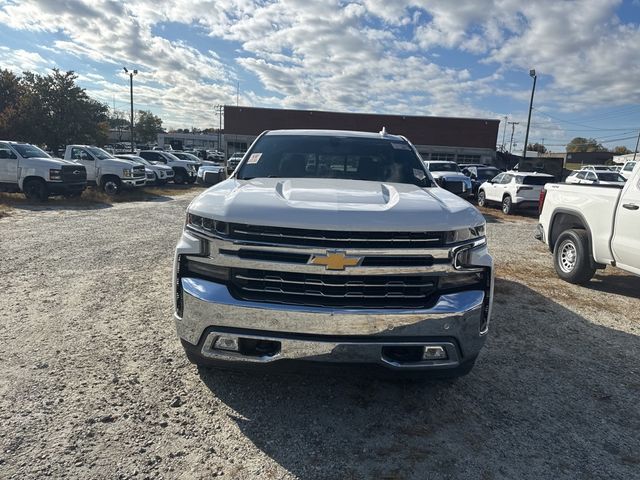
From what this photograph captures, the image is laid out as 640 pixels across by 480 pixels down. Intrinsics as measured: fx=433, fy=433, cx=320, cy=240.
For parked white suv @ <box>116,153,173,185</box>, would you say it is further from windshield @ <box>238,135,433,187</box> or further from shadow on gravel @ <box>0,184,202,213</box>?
windshield @ <box>238,135,433,187</box>

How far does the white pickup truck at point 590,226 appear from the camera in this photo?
5.29 metres

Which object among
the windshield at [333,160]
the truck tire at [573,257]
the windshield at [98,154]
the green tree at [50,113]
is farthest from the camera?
the green tree at [50,113]

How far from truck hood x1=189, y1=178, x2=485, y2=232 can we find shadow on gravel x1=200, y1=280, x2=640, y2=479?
1002mm

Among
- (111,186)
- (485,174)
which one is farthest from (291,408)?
(485,174)

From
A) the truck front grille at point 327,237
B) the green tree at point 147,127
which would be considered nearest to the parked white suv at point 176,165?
the truck front grille at point 327,237

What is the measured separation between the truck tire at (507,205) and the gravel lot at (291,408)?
1116 centimetres

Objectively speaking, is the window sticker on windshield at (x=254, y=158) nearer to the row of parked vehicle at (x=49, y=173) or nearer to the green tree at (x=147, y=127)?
the row of parked vehicle at (x=49, y=173)

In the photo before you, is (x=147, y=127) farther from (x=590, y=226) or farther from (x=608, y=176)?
(x=590, y=226)

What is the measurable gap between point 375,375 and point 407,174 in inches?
82.1

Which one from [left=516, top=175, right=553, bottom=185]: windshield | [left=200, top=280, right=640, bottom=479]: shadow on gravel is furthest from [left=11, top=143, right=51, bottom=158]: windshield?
[left=516, top=175, right=553, bottom=185]: windshield

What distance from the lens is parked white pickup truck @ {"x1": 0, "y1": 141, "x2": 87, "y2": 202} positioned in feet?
45.0

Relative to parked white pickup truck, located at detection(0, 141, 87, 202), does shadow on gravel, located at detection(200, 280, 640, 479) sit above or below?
below

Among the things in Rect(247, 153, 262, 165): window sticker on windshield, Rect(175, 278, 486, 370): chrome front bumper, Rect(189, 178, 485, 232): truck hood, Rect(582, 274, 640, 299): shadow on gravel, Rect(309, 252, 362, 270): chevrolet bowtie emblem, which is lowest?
Rect(582, 274, 640, 299): shadow on gravel

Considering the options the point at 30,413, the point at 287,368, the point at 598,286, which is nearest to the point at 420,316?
the point at 287,368
